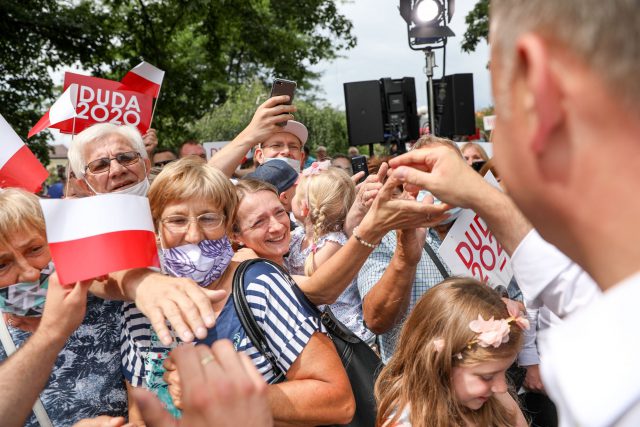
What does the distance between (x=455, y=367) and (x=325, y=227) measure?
4.02 ft

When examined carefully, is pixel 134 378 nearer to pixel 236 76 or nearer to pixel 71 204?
pixel 71 204

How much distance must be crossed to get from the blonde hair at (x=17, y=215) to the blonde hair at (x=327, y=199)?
57.4 inches

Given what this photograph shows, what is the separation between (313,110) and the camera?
28344 millimetres

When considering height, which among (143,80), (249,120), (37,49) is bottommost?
(249,120)

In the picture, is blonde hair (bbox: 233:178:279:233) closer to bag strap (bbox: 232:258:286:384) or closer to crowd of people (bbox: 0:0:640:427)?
crowd of people (bbox: 0:0:640:427)

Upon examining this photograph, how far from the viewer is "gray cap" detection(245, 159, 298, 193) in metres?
3.35

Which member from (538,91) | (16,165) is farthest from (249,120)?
(538,91)

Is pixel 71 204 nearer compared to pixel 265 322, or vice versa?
pixel 71 204

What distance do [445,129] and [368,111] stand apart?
1731mm

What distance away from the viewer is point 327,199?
3.25 m

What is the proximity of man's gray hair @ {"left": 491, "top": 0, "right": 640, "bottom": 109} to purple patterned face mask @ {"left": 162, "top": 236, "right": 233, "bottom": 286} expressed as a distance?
149 centimetres

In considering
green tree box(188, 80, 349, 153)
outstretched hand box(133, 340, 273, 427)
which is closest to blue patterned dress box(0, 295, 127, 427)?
outstretched hand box(133, 340, 273, 427)

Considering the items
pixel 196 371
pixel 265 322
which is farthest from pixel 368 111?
pixel 196 371

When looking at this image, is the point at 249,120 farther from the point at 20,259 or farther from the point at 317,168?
the point at 20,259
